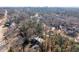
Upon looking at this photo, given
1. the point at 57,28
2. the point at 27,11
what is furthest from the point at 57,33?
the point at 27,11

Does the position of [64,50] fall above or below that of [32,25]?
below

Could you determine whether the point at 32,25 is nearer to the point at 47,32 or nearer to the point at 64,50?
the point at 47,32

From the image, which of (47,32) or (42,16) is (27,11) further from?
(47,32)

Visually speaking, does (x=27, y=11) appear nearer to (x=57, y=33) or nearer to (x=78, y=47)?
(x=57, y=33)

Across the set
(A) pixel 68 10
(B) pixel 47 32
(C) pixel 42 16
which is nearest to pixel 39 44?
(B) pixel 47 32

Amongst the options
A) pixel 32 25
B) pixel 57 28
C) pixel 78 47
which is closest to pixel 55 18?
pixel 57 28
